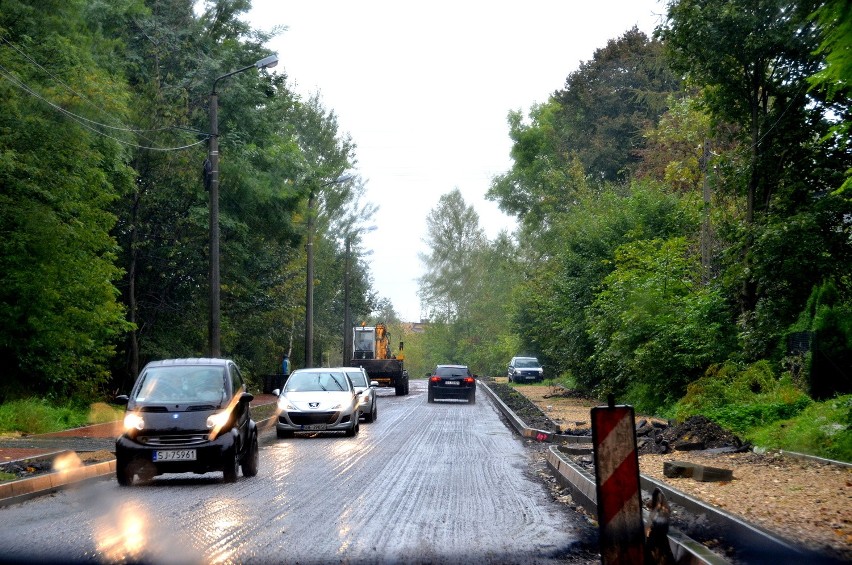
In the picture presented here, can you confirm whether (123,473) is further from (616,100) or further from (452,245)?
(452,245)

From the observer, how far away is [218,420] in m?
14.5

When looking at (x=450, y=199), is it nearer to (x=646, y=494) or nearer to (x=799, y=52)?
(x=799, y=52)

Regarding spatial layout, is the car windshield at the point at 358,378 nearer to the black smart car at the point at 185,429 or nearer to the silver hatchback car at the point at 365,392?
the silver hatchback car at the point at 365,392

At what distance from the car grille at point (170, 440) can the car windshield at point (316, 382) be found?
10.7m

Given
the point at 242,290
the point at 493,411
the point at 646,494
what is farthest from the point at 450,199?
the point at 646,494

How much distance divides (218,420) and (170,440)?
0.70m

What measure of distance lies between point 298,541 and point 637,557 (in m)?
3.08

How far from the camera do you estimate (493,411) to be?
37.4m

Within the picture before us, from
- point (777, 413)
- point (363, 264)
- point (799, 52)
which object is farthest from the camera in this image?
point (363, 264)

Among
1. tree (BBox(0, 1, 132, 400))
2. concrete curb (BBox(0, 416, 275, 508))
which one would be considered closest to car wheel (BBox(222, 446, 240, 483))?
concrete curb (BBox(0, 416, 275, 508))

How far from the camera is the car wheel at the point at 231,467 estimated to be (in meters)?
14.3

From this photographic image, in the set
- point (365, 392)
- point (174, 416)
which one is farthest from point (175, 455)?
point (365, 392)

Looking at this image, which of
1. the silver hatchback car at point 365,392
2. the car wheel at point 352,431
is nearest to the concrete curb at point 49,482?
the car wheel at point 352,431

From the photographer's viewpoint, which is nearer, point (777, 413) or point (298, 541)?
point (298, 541)
